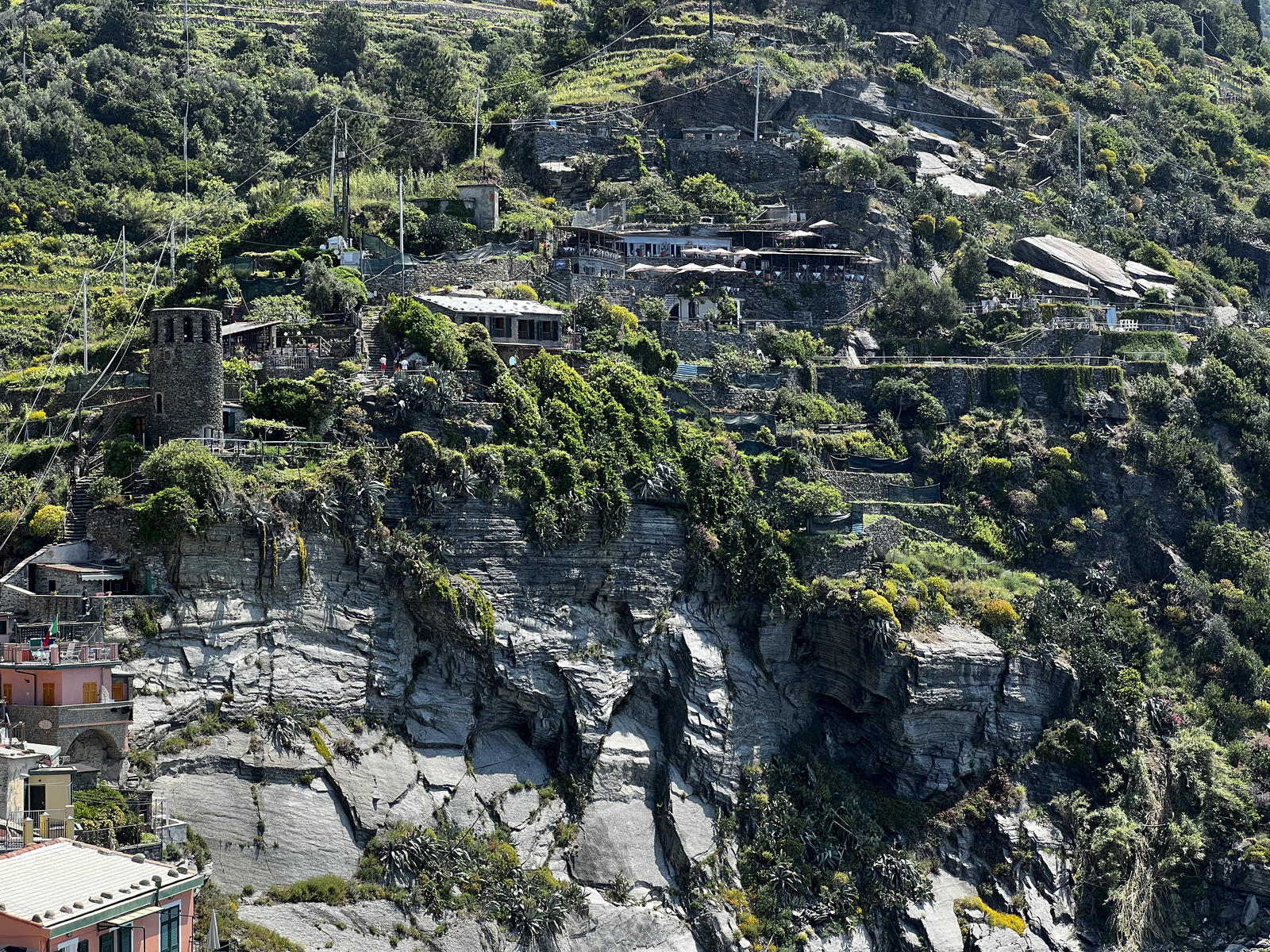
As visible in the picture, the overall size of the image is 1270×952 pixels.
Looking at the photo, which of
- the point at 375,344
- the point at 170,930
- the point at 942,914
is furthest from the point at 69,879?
the point at 942,914

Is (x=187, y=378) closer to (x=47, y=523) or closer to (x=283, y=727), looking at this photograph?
(x=47, y=523)

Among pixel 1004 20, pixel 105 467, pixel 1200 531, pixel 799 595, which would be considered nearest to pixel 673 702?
pixel 799 595

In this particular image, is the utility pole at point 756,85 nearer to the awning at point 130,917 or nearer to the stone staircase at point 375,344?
the stone staircase at point 375,344

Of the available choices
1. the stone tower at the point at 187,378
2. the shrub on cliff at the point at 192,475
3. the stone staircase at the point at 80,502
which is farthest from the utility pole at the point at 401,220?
the shrub on cliff at the point at 192,475

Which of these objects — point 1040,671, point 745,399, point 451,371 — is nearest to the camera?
point 451,371

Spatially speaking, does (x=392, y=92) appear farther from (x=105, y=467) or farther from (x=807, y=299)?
(x=105, y=467)

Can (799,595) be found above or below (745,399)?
below

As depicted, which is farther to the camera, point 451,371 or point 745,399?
point 745,399
